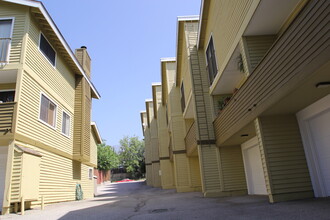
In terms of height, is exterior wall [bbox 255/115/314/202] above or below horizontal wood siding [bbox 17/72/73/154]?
below

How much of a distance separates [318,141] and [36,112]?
9887mm

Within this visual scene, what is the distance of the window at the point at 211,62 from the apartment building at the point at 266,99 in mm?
45

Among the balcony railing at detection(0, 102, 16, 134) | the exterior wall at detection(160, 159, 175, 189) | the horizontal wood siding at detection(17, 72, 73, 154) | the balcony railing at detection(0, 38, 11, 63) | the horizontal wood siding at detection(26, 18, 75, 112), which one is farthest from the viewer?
the exterior wall at detection(160, 159, 175, 189)

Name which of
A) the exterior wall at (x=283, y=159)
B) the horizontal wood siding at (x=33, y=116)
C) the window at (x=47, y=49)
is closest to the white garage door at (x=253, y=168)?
the exterior wall at (x=283, y=159)

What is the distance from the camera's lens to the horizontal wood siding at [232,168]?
1118 cm

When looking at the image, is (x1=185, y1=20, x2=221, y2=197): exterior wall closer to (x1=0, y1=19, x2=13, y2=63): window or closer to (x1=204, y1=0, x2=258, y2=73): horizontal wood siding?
(x1=204, y1=0, x2=258, y2=73): horizontal wood siding

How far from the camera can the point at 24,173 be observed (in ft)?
29.3

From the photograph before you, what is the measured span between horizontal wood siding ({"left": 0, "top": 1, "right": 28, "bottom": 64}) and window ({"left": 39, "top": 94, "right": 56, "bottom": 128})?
6.84 feet

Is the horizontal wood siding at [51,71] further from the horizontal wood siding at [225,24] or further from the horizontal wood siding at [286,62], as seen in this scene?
the horizontal wood siding at [286,62]

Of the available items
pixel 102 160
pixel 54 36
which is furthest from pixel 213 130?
pixel 102 160

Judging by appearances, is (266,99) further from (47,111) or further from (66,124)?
(66,124)

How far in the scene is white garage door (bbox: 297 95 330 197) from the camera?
643cm

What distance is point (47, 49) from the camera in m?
12.4

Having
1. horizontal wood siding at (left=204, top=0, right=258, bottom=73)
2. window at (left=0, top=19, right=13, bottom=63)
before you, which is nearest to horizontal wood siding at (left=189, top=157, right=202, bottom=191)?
horizontal wood siding at (left=204, top=0, right=258, bottom=73)
